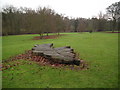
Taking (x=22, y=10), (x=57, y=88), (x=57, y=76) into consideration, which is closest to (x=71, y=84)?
(x=57, y=88)

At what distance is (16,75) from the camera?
172 inches

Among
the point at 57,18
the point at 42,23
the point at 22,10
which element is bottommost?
the point at 42,23

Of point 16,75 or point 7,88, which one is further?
point 16,75

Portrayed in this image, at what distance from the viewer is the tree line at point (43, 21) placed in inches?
1026

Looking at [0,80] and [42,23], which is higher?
[42,23]

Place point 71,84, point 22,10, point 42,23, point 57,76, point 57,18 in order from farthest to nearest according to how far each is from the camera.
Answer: point 22,10 < point 57,18 < point 42,23 < point 57,76 < point 71,84

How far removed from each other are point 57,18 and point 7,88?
32.5 metres

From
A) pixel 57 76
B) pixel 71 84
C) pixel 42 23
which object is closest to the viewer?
pixel 71 84

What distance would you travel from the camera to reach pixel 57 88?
11.2 feet

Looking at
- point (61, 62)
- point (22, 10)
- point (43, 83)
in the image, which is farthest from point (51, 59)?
point (22, 10)

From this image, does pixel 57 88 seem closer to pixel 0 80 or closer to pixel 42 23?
pixel 0 80

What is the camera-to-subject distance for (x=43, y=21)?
1024 inches

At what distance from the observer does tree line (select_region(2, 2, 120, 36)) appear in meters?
26.1

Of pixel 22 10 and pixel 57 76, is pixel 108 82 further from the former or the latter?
pixel 22 10
